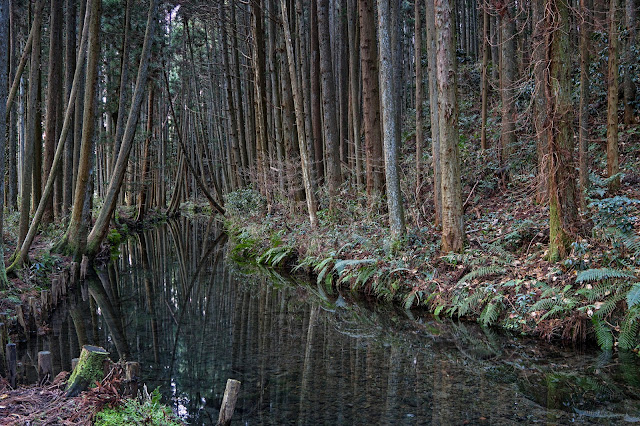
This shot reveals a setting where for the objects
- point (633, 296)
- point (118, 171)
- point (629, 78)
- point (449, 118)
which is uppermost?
point (629, 78)

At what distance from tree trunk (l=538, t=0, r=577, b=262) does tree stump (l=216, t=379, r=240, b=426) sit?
5658mm

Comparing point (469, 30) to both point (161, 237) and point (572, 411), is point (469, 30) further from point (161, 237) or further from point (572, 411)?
point (572, 411)

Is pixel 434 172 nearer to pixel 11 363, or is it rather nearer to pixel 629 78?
pixel 629 78

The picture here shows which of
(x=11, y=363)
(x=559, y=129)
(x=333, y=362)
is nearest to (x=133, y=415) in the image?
(x=11, y=363)

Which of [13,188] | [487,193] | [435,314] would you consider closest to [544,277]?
[435,314]

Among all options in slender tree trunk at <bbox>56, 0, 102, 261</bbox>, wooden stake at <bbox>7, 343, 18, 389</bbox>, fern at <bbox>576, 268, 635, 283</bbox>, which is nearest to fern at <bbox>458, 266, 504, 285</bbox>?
fern at <bbox>576, 268, 635, 283</bbox>

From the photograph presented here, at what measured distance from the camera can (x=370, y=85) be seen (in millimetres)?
12555

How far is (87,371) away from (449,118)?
7149 millimetres

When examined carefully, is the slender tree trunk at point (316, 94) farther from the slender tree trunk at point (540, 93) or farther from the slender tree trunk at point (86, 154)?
the slender tree trunk at point (540, 93)

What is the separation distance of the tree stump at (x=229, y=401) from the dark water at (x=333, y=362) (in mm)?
485

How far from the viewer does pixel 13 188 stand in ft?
72.8

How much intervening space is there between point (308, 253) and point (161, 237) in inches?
499

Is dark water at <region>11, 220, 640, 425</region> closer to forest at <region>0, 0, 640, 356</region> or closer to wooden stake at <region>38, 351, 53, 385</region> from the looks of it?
forest at <region>0, 0, 640, 356</region>

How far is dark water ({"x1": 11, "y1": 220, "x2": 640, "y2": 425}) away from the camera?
5148 millimetres
